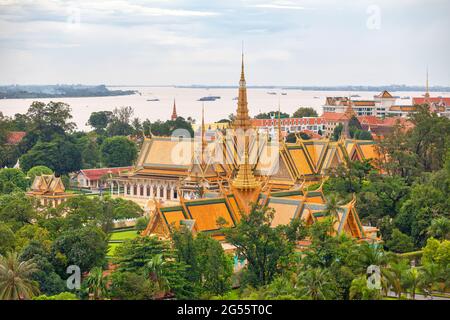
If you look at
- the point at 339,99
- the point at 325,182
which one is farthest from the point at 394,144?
the point at 339,99

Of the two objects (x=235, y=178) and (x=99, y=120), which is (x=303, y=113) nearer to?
(x=99, y=120)

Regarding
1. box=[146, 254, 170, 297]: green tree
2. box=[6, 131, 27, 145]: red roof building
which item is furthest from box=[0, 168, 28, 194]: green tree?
box=[146, 254, 170, 297]: green tree

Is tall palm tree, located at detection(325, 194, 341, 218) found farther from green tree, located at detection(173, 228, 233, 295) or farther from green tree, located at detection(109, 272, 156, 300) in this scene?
green tree, located at detection(109, 272, 156, 300)

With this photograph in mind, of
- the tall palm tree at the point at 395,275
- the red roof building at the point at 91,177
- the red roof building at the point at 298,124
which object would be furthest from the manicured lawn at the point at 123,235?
the red roof building at the point at 298,124

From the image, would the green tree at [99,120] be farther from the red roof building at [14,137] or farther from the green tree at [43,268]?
the green tree at [43,268]

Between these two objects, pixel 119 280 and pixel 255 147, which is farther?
pixel 255 147
